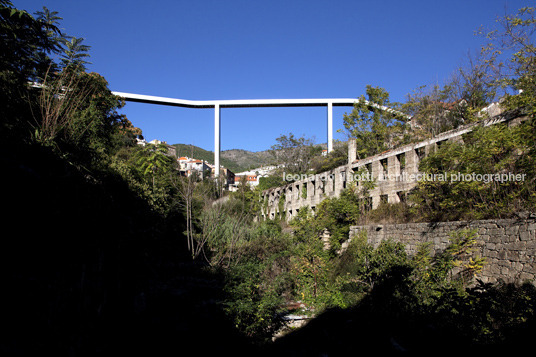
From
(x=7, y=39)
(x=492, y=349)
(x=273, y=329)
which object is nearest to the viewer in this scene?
(x=492, y=349)

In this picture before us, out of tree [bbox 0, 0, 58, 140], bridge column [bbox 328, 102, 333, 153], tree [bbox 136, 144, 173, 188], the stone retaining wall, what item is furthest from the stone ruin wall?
bridge column [bbox 328, 102, 333, 153]

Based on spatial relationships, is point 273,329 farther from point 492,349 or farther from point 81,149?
point 81,149

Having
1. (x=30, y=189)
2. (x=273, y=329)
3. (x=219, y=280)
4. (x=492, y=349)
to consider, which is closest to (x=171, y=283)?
(x=219, y=280)

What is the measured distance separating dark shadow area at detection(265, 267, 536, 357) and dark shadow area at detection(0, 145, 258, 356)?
1.82 m

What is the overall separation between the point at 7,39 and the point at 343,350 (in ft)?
40.9

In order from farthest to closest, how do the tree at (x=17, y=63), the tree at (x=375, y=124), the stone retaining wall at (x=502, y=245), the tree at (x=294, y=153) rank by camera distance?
1. the tree at (x=294, y=153)
2. the tree at (x=375, y=124)
3. the tree at (x=17, y=63)
4. the stone retaining wall at (x=502, y=245)

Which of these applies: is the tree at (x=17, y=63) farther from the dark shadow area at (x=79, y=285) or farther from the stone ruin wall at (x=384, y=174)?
the stone ruin wall at (x=384, y=174)

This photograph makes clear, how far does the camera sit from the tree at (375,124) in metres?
24.0

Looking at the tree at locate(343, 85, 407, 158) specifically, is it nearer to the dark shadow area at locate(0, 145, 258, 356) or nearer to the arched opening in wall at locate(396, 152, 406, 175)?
the arched opening in wall at locate(396, 152, 406, 175)

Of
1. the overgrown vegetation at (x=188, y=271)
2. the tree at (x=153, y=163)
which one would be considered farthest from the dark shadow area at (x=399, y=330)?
the tree at (x=153, y=163)

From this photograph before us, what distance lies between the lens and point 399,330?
258 inches

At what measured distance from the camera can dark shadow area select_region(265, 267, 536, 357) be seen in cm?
411

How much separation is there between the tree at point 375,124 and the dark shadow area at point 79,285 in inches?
720

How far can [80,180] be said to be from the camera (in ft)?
26.5
